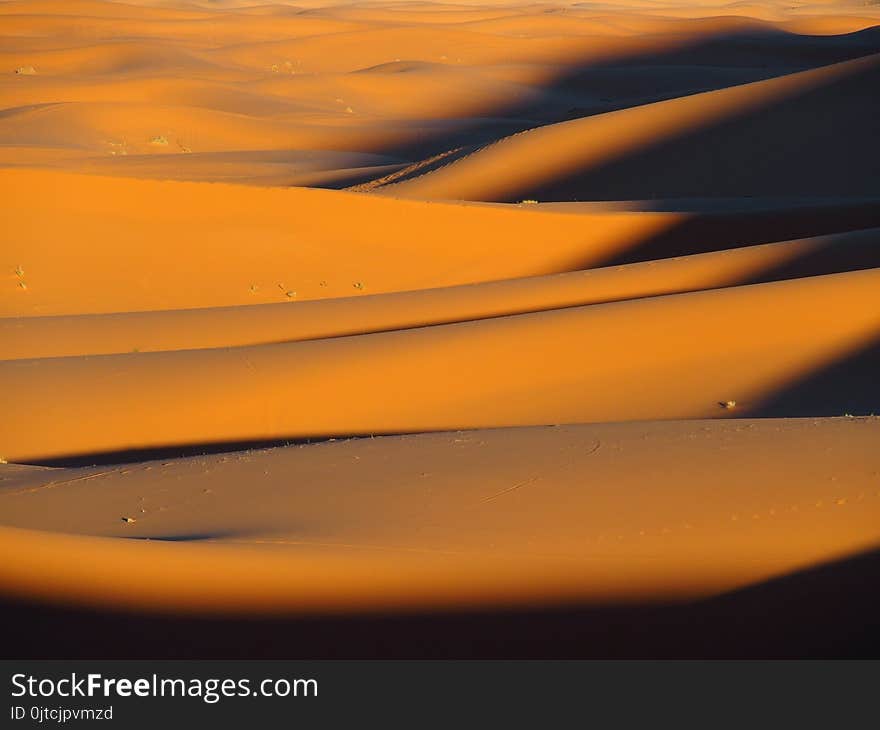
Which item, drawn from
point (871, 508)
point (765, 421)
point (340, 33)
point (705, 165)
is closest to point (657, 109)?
point (705, 165)

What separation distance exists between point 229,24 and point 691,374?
42672 millimetres

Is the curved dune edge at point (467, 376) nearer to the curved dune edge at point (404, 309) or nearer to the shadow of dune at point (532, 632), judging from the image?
the curved dune edge at point (404, 309)

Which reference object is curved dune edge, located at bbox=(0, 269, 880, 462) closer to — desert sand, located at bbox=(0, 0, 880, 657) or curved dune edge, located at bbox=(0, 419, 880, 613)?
desert sand, located at bbox=(0, 0, 880, 657)

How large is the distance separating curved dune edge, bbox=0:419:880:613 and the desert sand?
0.02 meters

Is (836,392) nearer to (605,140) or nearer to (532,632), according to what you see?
(532,632)

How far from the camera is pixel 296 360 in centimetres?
841

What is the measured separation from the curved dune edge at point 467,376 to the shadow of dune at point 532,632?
358 centimetres

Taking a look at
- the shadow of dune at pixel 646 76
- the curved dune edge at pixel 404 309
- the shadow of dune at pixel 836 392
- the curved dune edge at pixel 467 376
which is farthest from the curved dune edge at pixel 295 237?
the shadow of dune at pixel 646 76

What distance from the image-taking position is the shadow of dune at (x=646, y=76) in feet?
91.0

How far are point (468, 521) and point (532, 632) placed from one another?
0.84 m

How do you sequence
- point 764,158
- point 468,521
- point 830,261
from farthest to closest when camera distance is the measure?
point 764,158 < point 830,261 < point 468,521

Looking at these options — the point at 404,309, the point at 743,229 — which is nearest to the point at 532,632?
the point at 404,309

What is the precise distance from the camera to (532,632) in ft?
12.6
